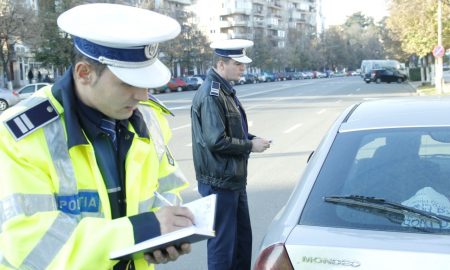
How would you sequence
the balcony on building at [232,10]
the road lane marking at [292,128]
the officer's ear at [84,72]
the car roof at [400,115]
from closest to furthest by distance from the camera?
the officer's ear at [84,72]
the car roof at [400,115]
the road lane marking at [292,128]
the balcony on building at [232,10]

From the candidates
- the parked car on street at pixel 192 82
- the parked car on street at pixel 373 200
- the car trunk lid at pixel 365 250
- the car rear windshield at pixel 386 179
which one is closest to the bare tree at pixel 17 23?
the parked car on street at pixel 192 82

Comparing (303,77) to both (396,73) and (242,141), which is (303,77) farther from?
(242,141)

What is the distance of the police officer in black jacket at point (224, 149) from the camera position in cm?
383

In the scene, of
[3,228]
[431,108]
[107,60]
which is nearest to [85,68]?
[107,60]

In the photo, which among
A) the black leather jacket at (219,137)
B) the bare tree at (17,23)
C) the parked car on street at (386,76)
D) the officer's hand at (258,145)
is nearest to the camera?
the black leather jacket at (219,137)

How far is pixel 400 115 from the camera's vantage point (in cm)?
304

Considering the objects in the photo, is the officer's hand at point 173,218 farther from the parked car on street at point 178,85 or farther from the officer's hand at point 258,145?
the parked car on street at point 178,85

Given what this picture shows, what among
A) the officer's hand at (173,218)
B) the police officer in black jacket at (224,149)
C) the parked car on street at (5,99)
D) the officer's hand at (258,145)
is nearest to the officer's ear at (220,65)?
the police officer in black jacket at (224,149)

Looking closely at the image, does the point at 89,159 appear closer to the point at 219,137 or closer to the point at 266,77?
the point at 219,137

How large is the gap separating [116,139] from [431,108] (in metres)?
1.99

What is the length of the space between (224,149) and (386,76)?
50.3 meters

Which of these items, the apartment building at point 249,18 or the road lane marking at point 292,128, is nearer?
the road lane marking at point 292,128

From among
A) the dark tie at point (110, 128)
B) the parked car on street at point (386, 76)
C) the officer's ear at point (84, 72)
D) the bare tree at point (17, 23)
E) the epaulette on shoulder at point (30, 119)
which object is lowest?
the parked car on street at point (386, 76)

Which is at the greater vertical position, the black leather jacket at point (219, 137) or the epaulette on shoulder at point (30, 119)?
the epaulette on shoulder at point (30, 119)
